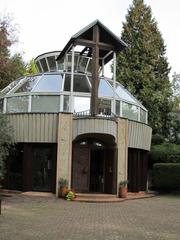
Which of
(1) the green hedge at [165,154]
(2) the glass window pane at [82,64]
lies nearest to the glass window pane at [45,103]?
(2) the glass window pane at [82,64]

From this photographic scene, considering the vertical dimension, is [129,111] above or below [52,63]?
below

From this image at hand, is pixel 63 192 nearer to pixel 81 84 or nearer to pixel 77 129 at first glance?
pixel 77 129

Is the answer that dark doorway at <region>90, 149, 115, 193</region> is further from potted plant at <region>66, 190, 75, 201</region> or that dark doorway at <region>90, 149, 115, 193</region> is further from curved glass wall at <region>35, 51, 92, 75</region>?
curved glass wall at <region>35, 51, 92, 75</region>

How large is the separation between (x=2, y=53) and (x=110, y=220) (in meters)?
11.7

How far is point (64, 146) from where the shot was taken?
19.4 meters

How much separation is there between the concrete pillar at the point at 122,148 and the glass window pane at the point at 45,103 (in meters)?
3.09

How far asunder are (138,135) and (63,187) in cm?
514

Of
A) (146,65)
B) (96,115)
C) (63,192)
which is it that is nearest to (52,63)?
(96,115)

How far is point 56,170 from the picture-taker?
19.3m

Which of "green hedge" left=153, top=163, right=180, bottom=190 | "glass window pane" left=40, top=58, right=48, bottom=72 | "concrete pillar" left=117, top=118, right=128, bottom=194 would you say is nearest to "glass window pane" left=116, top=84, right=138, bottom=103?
"concrete pillar" left=117, top=118, right=128, bottom=194

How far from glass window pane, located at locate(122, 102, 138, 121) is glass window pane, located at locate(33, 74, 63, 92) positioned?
137 inches

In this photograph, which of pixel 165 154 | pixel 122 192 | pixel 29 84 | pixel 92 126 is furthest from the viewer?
pixel 165 154

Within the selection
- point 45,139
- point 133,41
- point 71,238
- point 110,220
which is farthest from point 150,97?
point 71,238

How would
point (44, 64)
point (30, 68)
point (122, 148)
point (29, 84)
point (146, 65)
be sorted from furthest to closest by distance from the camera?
point (30, 68), point (146, 65), point (44, 64), point (29, 84), point (122, 148)
